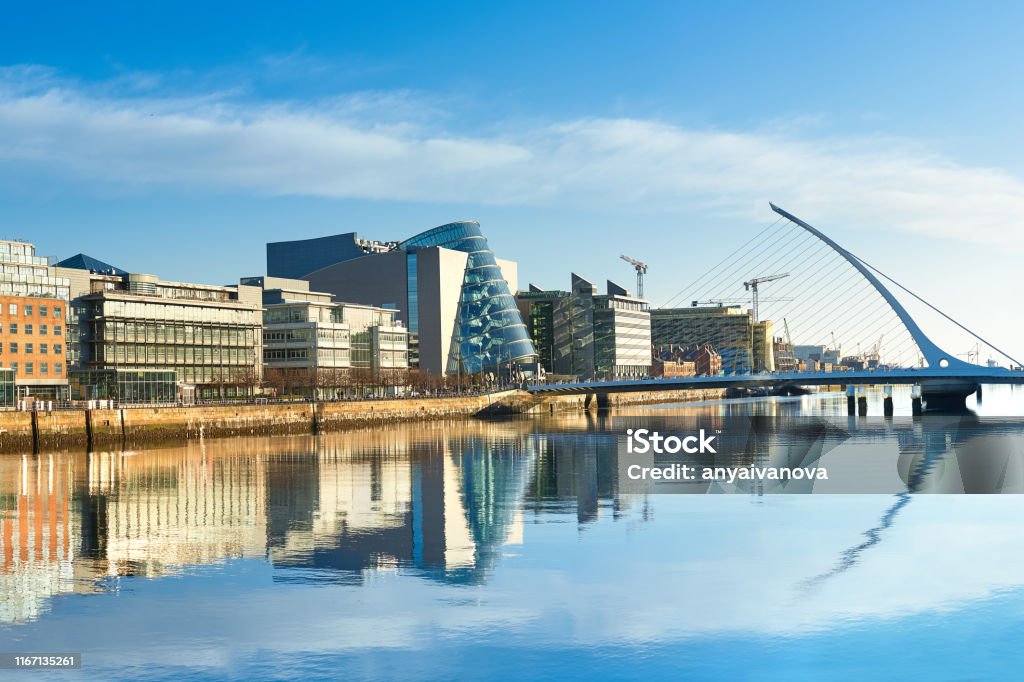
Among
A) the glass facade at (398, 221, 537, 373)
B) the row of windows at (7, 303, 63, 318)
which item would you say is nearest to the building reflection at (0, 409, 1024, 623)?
the row of windows at (7, 303, 63, 318)

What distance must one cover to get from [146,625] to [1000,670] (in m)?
12.4

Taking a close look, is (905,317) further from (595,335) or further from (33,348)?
(595,335)

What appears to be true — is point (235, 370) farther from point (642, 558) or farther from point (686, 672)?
point (686, 672)

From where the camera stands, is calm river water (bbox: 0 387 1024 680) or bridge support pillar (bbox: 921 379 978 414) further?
bridge support pillar (bbox: 921 379 978 414)

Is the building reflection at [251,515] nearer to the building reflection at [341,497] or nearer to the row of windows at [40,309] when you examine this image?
the building reflection at [341,497]

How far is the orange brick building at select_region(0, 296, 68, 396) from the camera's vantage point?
5994 cm

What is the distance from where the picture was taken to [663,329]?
194375 mm

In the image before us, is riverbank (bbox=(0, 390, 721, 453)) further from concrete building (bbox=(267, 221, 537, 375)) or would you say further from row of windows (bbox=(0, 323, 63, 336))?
concrete building (bbox=(267, 221, 537, 375))

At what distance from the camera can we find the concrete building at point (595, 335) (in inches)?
5866

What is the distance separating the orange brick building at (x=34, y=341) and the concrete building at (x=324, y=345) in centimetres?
1562

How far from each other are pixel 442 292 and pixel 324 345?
26787 millimetres

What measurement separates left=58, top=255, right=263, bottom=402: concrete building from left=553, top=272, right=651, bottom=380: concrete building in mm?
70106

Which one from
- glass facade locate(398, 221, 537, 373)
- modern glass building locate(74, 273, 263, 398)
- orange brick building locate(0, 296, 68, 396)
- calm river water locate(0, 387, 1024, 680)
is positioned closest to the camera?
calm river water locate(0, 387, 1024, 680)


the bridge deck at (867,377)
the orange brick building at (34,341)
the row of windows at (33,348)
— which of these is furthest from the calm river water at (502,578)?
the bridge deck at (867,377)
